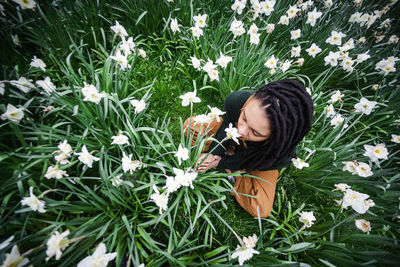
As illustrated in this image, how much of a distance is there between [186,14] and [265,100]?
203 centimetres

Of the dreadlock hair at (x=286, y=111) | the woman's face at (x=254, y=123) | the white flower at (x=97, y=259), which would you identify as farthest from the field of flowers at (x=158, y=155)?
the dreadlock hair at (x=286, y=111)

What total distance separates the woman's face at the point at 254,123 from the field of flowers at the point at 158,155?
0.24 m

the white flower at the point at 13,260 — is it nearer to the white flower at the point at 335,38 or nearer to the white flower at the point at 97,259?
the white flower at the point at 97,259

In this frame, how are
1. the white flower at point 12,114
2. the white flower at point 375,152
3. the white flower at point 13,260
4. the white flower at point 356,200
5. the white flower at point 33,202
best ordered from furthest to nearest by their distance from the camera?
the white flower at point 375,152 < the white flower at point 356,200 < the white flower at point 12,114 < the white flower at point 33,202 < the white flower at point 13,260

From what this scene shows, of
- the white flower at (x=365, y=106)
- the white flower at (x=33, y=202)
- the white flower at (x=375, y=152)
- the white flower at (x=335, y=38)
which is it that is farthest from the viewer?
the white flower at (x=335, y=38)

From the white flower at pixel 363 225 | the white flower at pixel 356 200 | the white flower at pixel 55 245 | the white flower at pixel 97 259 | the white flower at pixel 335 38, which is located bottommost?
the white flower at pixel 363 225

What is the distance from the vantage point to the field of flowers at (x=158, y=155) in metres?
1.20

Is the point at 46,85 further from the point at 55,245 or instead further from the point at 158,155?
the point at 55,245

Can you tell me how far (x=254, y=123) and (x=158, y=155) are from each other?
0.97m

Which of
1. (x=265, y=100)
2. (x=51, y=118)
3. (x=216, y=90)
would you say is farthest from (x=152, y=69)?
(x=265, y=100)

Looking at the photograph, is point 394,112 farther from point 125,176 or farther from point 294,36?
point 125,176

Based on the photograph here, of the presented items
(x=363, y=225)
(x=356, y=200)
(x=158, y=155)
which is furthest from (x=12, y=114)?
(x=363, y=225)

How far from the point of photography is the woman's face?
1.20m

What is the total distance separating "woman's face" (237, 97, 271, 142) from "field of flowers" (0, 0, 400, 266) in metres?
0.24
